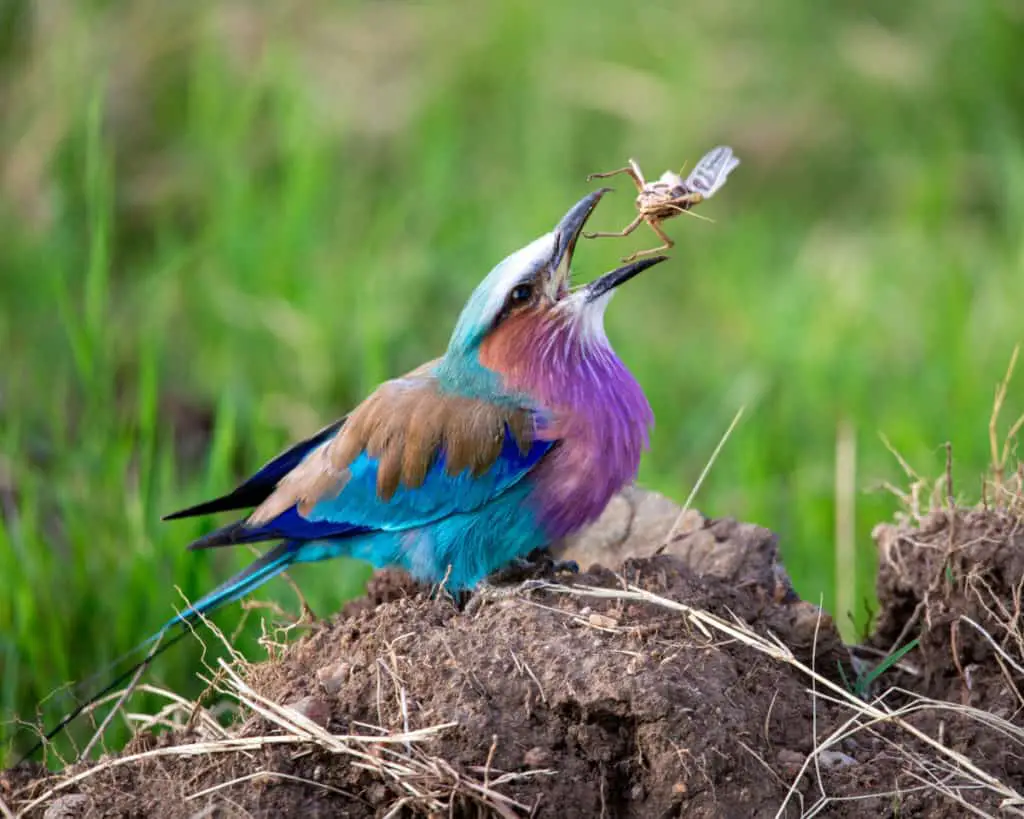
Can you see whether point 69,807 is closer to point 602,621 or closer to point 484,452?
point 602,621

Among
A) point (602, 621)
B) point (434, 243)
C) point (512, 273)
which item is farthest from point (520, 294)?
point (434, 243)

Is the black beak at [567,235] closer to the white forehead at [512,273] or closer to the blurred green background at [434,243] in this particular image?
the white forehead at [512,273]

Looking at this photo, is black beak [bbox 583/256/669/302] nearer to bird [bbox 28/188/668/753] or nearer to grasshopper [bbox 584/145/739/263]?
bird [bbox 28/188/668/753]

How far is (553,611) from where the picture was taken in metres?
2.98

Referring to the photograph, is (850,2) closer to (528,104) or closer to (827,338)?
(528,104)

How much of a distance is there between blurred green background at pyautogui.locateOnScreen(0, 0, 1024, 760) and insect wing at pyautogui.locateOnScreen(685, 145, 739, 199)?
1665mm

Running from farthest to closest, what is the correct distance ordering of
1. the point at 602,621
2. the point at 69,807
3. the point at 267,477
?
the point at 267,477, the point at 602,621, the point at 69,807

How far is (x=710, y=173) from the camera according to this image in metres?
3.57

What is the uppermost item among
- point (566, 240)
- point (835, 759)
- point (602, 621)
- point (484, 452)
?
point (566, 240)

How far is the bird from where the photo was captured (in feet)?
11.8

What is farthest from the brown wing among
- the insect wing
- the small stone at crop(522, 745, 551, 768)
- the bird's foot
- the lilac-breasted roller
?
the small stone at crop(522, 745, 551, 768)

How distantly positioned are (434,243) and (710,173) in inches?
141

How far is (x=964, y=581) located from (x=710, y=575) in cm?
53

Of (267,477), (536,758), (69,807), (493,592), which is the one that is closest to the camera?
(536,758)
